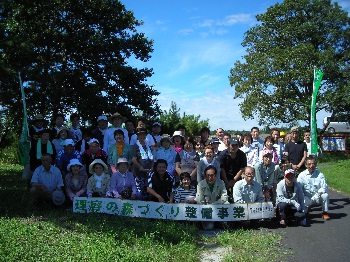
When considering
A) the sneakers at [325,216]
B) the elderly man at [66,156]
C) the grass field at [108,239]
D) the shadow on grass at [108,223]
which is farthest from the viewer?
the elderly man at [66,156]

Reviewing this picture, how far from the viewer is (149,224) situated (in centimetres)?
722

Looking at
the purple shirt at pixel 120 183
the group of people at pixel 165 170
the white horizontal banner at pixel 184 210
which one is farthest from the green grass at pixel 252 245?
the purple shirt at pixel 120 183

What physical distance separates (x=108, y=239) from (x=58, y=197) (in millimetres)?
2728

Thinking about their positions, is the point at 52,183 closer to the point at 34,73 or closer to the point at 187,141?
the point at 187,141

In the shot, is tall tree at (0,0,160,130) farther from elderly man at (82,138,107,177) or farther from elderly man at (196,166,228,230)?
elderly man at (196,166,228,230)

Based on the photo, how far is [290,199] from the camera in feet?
26.5

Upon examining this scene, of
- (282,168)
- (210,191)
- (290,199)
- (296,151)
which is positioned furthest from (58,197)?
(296,151)

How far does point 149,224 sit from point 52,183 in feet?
8.72

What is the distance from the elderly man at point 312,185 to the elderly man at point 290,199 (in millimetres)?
Answer: 577

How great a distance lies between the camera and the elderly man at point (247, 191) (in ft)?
26.4

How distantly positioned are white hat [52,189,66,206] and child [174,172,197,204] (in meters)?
2.48

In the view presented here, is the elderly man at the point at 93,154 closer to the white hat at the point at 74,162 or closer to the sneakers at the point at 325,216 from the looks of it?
the white hat at the point at 74,162

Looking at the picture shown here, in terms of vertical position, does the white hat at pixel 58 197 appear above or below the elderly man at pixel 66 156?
below

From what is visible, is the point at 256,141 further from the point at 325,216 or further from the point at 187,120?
the point at 187,120
